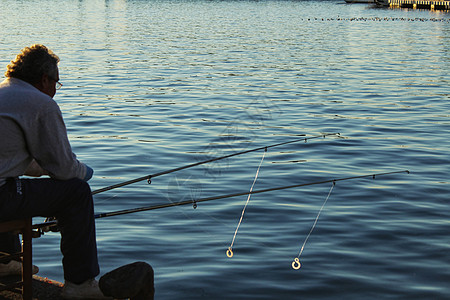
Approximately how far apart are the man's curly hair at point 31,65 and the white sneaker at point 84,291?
1.21m

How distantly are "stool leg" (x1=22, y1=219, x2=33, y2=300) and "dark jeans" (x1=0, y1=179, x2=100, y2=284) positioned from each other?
0.10 m

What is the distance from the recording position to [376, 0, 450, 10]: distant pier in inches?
3302

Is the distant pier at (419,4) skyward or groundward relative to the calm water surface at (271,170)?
groundward

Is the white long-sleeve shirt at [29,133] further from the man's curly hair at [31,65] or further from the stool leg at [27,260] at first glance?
the stool leg at [27,260]

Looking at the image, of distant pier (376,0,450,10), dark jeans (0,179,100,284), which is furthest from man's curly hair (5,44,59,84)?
distant pier (376,0,450,10)

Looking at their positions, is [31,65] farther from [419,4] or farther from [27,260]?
[419,4]

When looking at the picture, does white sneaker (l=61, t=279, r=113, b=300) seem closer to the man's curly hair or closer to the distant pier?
the man's curly hair

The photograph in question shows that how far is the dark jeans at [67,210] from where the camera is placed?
3922mm

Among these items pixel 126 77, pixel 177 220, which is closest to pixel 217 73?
pixel 126 77

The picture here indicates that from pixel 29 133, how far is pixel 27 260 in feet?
2.37

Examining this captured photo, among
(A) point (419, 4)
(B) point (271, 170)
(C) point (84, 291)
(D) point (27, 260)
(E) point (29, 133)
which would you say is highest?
(E) point (29, 133)

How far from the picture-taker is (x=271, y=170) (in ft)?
32.6

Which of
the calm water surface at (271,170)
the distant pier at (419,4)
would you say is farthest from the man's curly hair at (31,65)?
the distant pier at (419,4)

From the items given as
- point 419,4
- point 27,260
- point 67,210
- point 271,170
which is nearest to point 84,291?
point 27,260
